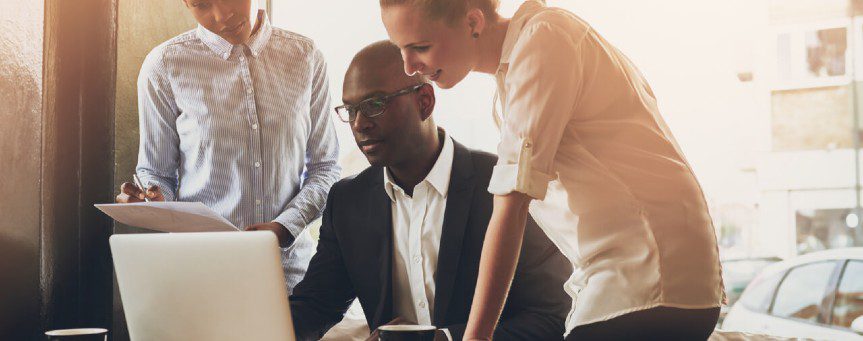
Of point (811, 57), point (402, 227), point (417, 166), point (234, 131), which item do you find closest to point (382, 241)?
point (402, 227)

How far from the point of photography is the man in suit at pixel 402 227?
1988 millimetres

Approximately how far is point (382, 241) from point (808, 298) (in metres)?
4.05

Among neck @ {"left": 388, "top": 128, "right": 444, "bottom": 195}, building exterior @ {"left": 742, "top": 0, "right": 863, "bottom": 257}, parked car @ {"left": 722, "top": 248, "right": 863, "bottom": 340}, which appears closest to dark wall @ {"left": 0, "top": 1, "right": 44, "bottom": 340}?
neck @ {"left": 388, "top": 128, "right": 444, "bottom": 195}

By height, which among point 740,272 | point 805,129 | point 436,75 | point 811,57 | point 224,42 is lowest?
point 740,272

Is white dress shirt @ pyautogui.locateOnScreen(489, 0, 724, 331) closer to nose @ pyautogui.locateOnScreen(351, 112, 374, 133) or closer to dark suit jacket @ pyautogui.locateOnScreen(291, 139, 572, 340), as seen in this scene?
dark suit jacket @ pyautogui.locateOnScreen(291, 139, 572, 340)

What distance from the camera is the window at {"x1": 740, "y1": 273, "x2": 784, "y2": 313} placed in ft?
18.2

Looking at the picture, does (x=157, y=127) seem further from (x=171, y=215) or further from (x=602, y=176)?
(x=602, y=176)

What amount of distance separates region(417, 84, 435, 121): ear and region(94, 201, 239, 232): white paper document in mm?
695

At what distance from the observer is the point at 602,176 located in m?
1.25

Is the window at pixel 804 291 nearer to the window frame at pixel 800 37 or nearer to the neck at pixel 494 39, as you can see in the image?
the neck at pixel 494 39

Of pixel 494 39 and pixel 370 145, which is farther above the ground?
pixel 494 39

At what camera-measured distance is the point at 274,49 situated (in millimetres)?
2348

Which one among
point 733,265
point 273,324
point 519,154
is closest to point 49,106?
point 273,324

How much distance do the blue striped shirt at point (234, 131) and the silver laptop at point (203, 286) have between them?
714 millimetres
